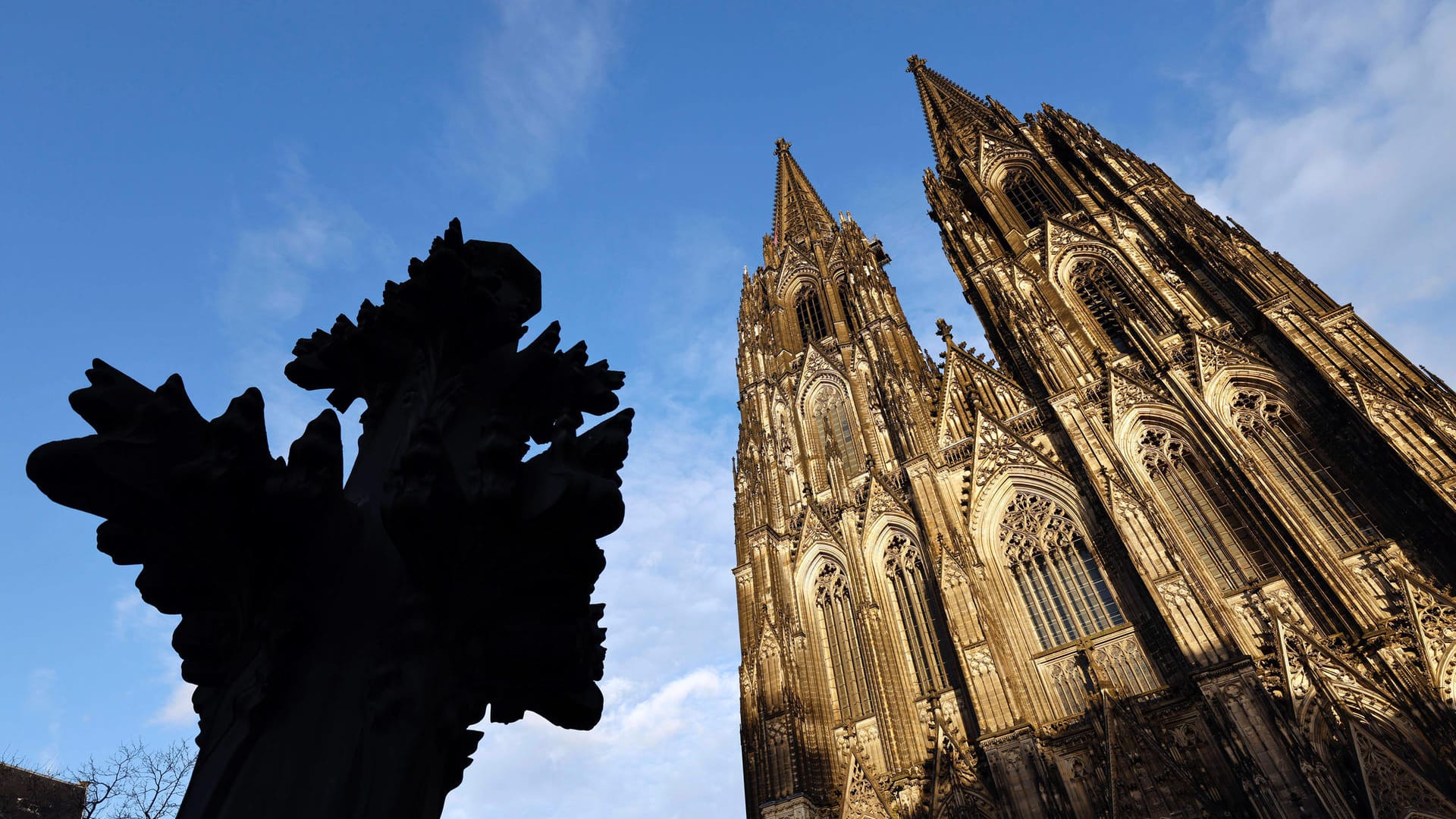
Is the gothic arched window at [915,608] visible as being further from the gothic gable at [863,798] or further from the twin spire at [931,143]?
the twin spire at [931,143]

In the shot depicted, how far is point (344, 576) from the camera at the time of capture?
7.89ft

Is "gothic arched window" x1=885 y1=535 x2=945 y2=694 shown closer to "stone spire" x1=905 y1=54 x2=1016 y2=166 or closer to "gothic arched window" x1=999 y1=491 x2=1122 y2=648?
"gothic arched window" x1=999 y1=491 x2=1122 y2=648

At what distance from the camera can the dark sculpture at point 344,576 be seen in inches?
81.7

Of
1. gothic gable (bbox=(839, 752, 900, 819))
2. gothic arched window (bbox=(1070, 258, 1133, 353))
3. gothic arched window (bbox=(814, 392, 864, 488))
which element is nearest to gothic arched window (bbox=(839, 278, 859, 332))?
gothic arched window (bbox=(814, 392, 864, 488))

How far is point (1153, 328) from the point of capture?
1986 cm

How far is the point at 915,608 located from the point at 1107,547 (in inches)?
195

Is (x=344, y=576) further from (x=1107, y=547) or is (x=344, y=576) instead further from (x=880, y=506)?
(x=880, y=506)

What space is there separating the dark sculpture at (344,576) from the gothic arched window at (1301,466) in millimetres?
17331

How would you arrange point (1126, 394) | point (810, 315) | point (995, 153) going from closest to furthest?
point (1126, 394) < point (995, 153) < point (810, 315)

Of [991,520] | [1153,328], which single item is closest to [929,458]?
[991,520]

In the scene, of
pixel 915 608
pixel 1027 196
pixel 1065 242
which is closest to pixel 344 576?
pixel 915 608

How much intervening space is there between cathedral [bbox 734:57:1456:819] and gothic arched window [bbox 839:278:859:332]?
8.81ft

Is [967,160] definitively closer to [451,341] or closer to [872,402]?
[872,402]

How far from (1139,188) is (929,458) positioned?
10.9m
